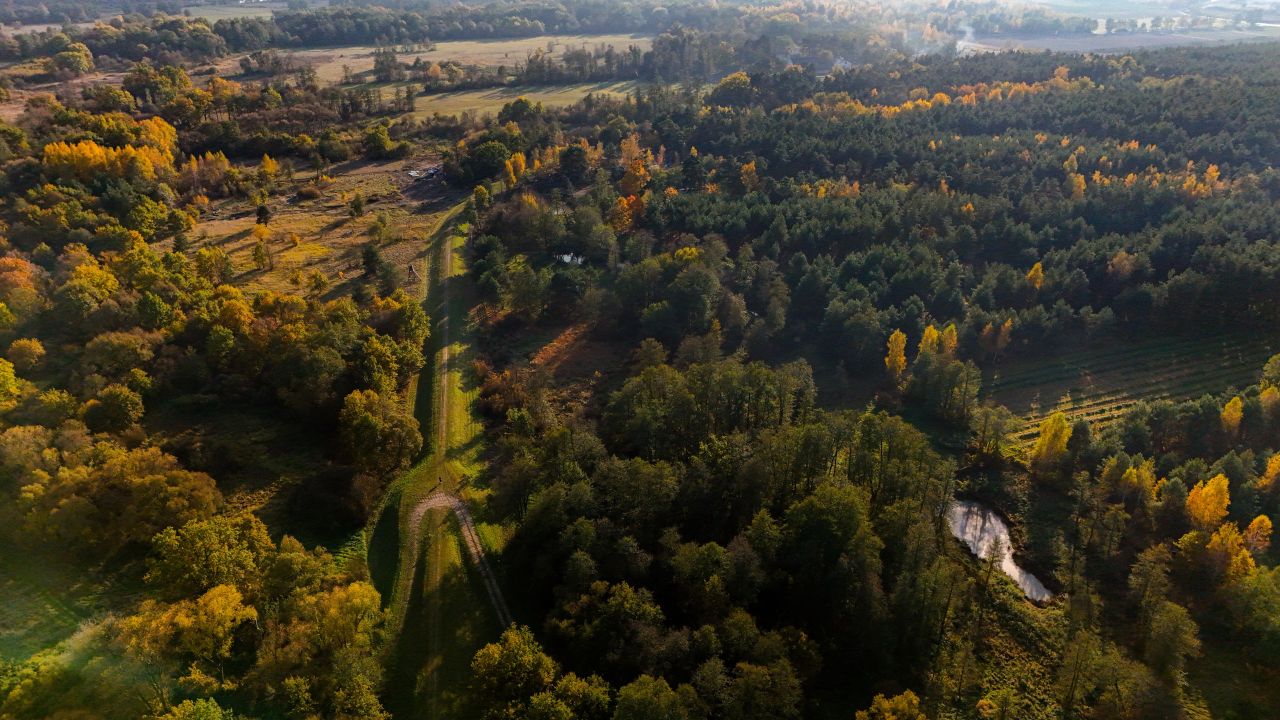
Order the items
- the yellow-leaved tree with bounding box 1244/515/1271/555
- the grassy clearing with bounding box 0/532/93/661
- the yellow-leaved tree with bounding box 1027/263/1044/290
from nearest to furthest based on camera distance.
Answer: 1. the grassy clearing with bounding box 0/532/93/661
2. the yellow-leaved tree with bounding box 1244/515/1271/555
3. the yellow-leaved tree with bounding box 1027/263/1044/290

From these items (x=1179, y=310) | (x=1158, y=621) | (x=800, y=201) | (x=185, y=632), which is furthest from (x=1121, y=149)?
(x=185, y=632)

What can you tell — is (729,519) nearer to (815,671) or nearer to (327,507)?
(815,671)

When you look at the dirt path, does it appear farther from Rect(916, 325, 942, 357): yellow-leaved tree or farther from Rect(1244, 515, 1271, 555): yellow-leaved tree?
Rect(1244, 515, 1271, 555): yellow-leaved tree

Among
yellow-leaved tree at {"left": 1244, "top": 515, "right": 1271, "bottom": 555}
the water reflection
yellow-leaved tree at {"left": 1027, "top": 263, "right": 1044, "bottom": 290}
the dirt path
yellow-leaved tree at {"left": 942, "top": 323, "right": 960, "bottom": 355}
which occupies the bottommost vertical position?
the water reflection

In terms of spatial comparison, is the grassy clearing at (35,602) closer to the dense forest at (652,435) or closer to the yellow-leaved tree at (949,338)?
the dense forest at (652,435)

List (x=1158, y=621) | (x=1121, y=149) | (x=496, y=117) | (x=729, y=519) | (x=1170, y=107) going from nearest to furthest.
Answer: (x=1158, y=621)
(x=729, y=519)
(x=1121, y=149)
(x=1170, y=107)
(x=496, y=117)

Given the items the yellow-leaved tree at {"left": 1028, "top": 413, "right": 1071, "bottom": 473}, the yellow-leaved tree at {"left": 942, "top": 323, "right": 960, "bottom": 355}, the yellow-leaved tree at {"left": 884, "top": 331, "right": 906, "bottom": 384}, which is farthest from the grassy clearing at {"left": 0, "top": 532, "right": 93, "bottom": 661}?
the yellow-leaved tree at {"left": 942, "top": 323, "right": 960, "bottom": 355}

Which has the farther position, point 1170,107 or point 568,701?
point 1170,107

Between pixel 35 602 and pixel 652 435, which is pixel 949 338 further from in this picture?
pixel 35 602

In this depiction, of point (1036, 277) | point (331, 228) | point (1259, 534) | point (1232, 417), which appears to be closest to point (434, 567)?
point (1259, 534)
